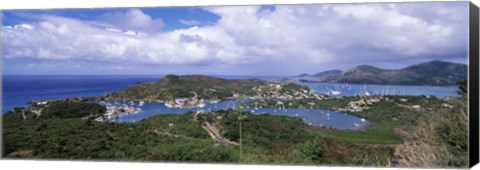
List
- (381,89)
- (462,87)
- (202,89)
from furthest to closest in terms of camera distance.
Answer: (202,89), (381,89), (462,87)

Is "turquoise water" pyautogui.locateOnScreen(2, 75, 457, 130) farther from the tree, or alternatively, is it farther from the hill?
the tree

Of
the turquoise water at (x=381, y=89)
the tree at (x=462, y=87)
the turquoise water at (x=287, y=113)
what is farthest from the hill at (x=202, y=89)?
the tree at (x=462, y=87)

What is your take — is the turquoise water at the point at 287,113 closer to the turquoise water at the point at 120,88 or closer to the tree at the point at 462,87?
the turquoise water at the point at 120,88

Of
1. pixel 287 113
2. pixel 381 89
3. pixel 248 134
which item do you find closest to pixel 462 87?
pixel 381 89

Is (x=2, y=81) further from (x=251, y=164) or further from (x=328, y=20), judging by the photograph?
(x=328, y=20)

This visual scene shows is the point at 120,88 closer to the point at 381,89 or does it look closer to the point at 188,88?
the point at 188,88

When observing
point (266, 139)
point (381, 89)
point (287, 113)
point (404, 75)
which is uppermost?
point (404, 75)
